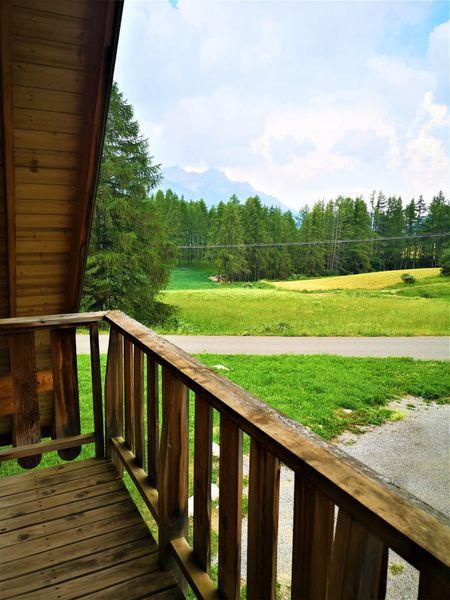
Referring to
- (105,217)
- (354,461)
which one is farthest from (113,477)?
(105,217)

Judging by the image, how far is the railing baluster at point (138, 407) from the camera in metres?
1.73

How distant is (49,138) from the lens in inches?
78.5

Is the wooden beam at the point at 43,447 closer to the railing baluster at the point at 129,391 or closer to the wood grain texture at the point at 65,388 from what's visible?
the wood grain texture at the point at 65,388

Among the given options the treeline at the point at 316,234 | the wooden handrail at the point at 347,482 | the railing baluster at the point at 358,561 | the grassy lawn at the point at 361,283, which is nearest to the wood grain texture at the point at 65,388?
the wooden handrail at the point at 347,482

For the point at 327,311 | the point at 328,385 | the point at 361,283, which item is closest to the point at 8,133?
the point at 328,385

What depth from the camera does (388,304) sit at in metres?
17.5

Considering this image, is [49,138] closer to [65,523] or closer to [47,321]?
[47,321]

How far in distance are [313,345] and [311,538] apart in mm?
10790

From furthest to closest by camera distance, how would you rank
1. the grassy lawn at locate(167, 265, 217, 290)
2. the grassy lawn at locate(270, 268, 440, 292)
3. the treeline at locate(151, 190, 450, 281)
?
the treeline at locate(151, 190, 450, 281), the grassy lawn at locate(167, 265, 217, 290), the grassy lawn at locate(270, 268, 440, 292)

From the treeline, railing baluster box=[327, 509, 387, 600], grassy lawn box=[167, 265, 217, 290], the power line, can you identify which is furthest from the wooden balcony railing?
the treeline

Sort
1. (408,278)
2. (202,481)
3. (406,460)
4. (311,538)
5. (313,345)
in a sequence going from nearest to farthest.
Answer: (311,538) < (202,481) < (406,460) < (313,345) < (408,278)

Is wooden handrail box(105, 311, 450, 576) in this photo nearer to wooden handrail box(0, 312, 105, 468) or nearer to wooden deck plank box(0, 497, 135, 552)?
wooden deck plank box(0, 497, 135, 552)

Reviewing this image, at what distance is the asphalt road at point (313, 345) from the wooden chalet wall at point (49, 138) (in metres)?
6.55

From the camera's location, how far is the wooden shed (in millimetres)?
661
